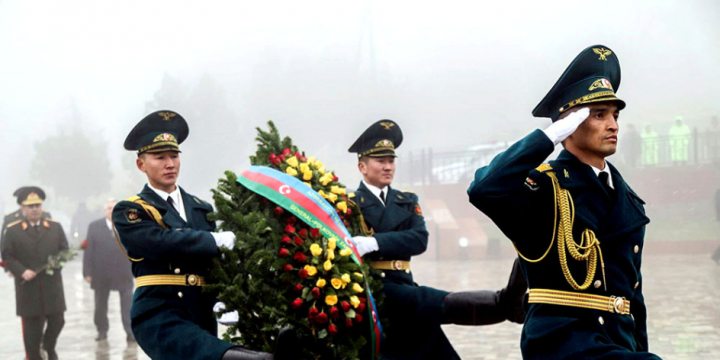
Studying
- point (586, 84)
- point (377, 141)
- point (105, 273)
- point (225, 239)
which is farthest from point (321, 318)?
point (105, 273)

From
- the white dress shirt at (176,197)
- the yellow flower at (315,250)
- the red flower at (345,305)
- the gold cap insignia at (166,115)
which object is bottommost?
the red flower at (345,305)

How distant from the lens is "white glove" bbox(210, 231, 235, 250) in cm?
397

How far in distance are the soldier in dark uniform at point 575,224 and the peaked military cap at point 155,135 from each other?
2.17m

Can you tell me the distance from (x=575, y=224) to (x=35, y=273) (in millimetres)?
6641

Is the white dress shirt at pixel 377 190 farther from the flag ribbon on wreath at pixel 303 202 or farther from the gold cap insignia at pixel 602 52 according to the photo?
the gold cap insignia at pixel 602 52

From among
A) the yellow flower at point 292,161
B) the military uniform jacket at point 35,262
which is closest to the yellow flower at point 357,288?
the yellow flower at point 292,161

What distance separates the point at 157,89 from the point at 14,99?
6202mm

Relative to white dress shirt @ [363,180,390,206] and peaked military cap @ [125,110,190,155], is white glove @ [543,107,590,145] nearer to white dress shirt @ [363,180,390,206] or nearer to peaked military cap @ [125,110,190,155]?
peaked military cap @ [125,110,190,155]

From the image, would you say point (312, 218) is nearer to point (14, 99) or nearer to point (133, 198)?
point (133, 198)

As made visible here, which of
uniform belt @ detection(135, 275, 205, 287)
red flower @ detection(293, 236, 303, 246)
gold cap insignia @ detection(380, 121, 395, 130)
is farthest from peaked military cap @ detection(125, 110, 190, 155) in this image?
gold cap insignia @ detection(380, 121, 395, 130)

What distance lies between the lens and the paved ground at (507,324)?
27.4 feet

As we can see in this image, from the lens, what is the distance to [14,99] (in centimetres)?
2973

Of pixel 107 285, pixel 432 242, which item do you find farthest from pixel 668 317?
pixel 432 242

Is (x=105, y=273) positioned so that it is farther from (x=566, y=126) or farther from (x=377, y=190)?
(x=566, y=126)
